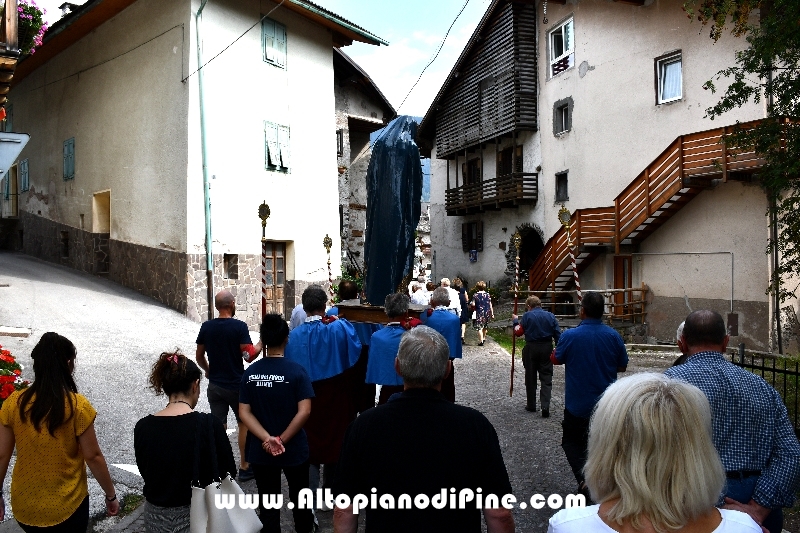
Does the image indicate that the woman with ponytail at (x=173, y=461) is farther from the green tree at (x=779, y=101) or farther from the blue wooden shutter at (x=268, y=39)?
the blue wooden shutter at (x=268, y=39)

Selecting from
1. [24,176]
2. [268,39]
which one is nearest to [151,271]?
[268,39]

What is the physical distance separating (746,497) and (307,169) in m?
17.3

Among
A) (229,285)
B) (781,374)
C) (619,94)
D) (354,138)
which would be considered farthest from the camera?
(354,138)

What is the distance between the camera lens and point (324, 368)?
5301 mm

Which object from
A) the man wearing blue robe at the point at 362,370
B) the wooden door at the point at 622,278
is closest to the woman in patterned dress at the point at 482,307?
the wooden door at the point at 622,278

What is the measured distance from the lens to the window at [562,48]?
2186cm

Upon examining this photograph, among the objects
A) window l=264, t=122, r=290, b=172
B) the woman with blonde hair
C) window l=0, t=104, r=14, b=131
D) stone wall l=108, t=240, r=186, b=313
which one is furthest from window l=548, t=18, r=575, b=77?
the woman with blonde hair

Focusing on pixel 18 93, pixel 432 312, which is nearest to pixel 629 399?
pixel 432 312

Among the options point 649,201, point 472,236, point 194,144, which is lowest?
point 472,236

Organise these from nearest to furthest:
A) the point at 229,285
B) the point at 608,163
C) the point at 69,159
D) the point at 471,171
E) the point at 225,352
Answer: the point at 225,352
the point at 229,285
the point at 608,163
the point at 69,159
the point at 471,171

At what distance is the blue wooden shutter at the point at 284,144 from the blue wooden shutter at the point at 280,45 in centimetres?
189

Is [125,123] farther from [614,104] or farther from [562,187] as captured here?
[614,104]

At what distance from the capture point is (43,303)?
1453 cm

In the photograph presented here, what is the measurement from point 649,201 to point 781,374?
22.4 ft
